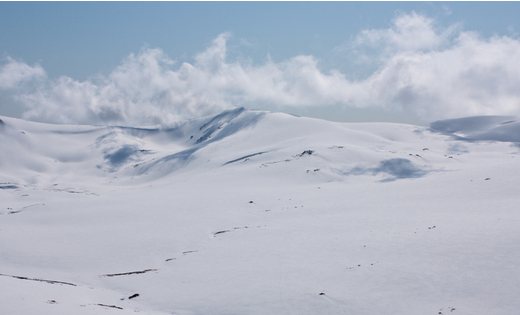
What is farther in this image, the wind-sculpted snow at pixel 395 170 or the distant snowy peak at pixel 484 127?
the distant snowy peak at pixel 484 127

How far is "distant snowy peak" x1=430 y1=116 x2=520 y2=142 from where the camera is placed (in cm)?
9056

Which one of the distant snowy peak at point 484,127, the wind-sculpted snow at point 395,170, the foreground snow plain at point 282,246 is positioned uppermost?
the distant snowy peak at point 484,127

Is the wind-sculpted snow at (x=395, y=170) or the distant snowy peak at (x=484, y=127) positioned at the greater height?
the distant snowy peak at (x=484, y=127)

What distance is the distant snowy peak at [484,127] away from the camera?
90562 millimetres

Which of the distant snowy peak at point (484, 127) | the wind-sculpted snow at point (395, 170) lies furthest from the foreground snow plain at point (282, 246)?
the distant snowy peak at point (484, 127)

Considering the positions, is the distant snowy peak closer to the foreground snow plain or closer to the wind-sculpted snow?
the wind-sculpted snow

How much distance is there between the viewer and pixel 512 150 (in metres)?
56.3

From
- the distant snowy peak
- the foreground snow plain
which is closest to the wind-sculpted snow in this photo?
the foreground snow plain

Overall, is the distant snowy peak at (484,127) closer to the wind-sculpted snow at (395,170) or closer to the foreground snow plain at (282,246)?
the wind-sculpted snow at (395,170)

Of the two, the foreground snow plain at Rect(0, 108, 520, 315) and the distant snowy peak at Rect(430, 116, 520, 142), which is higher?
Result: the distant snowy peak at Rect(430, 116, 520, 142)

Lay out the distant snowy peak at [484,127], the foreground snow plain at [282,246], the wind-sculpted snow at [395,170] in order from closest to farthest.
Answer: the foreground snow plain at [282,246], the wind-sculpted snow at [395,170], the distant snowy peak at [484,127]

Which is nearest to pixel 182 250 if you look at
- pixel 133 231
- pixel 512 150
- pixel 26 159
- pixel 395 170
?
pixel 133 231

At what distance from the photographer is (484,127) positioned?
10488 centimetres

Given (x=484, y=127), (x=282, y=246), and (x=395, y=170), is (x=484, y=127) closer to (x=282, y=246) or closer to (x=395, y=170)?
(x=395, y=170)
